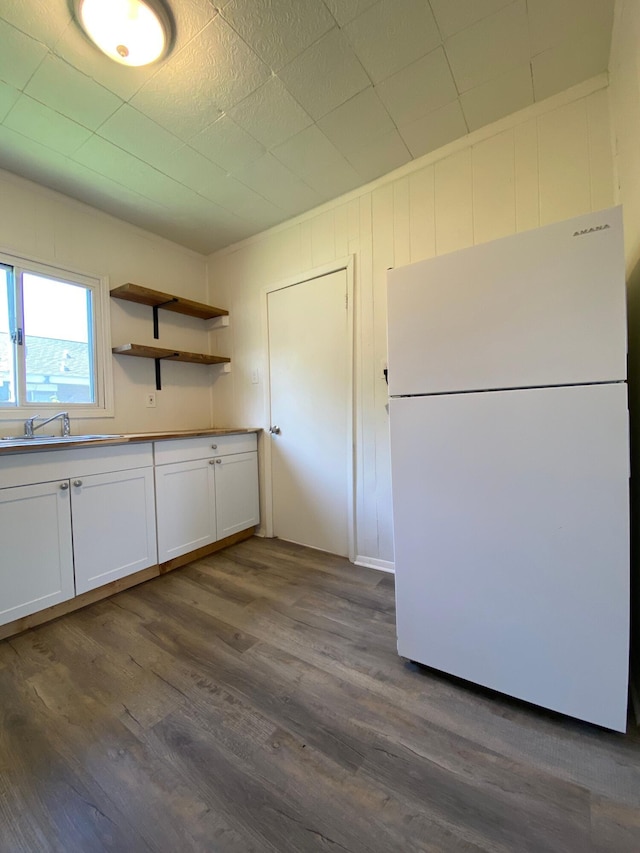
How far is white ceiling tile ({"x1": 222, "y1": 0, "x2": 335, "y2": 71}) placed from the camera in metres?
1.21

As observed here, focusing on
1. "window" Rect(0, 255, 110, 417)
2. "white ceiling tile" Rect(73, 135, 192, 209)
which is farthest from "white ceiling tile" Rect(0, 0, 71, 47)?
"window" Rect(0, 255, 110, 417)

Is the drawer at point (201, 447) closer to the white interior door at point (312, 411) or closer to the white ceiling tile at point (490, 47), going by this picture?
the white interior door at point (312, 411)

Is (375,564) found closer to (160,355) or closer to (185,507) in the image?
(185,507)

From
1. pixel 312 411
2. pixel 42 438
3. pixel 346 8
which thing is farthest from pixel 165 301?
pixel 346 8

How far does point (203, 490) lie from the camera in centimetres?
238

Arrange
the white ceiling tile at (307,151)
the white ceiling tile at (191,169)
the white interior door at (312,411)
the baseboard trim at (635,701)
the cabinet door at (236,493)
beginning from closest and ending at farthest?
the baseboard trim at (635,701) < the white ceiling tile at (307,151) < the white ceiling tile at (191,169) < the white interior door at (312,411) < the cabinet door at (236,493)

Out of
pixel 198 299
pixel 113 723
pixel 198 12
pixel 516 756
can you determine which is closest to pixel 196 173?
Answer: pixel 198 12

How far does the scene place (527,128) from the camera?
1.69 m

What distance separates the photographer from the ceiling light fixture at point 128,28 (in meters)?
1.17

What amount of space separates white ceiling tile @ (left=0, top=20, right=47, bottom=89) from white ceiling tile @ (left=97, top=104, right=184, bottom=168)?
1.00ft

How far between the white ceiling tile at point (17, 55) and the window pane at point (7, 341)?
3.21 ft

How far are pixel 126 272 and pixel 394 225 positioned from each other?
2.02 m

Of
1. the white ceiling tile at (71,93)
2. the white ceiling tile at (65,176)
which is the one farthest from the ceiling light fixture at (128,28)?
the white ceiling tile at (65,176)

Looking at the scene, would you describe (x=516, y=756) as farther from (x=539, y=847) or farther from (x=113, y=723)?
(x=113, y=723)
